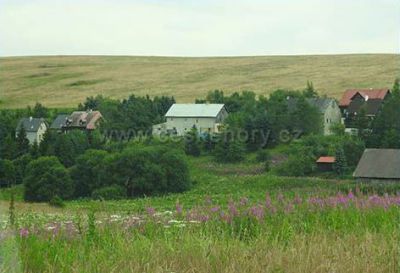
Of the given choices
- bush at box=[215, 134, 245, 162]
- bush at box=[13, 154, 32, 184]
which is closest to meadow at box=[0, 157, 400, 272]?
bush at box=[13, 154, 32, 184]

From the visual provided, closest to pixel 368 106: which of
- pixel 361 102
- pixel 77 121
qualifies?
pixel 361 102

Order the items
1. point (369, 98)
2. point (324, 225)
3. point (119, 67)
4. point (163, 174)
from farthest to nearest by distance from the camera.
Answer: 1. point (119, 67)
2. point (369, 98)
3. point (163, 174)
4. point (324, 225)

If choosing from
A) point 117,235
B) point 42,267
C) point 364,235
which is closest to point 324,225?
point 364,235

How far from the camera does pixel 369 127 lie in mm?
66938

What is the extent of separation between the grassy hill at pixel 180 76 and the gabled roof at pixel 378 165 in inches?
1460

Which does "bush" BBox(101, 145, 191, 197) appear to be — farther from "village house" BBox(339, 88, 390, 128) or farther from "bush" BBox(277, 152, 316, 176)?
"village house" BBox(339, 88, 390, 128)

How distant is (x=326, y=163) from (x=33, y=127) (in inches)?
1590

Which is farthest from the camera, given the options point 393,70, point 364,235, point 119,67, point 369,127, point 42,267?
point 119,67

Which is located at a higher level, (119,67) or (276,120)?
(119,67)

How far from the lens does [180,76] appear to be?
403 feet

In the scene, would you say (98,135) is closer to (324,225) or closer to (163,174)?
(163,174)

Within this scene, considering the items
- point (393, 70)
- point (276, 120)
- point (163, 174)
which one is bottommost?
point (163, 174)

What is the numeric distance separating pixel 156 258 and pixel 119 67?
5263 inches

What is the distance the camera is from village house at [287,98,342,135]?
7694cm
